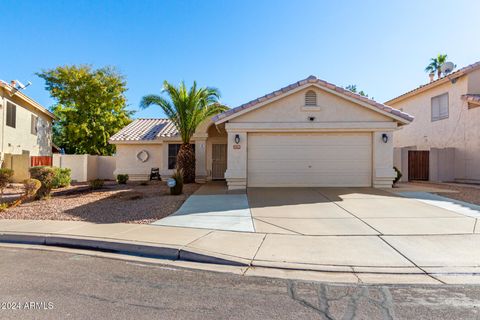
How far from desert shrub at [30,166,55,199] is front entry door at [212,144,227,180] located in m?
9.10

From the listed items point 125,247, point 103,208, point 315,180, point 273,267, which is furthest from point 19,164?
point 273,267

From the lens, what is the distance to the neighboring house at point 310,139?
44.1 ft

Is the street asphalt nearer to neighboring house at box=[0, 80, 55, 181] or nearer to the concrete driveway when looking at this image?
the concrete driveway

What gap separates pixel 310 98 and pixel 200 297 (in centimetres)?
1129

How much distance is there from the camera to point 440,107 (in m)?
19.4

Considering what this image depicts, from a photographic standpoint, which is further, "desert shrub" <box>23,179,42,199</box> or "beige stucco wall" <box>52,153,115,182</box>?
"beige stucco wall" <box>52,153,115,182</box>

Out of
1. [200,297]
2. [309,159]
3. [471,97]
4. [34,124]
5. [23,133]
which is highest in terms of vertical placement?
[471,97]

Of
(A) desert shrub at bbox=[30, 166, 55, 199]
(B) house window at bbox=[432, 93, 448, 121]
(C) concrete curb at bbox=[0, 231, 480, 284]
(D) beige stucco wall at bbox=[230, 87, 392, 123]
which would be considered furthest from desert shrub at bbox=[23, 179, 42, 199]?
(B) house window at bbox=[432, 93, 448, 121]

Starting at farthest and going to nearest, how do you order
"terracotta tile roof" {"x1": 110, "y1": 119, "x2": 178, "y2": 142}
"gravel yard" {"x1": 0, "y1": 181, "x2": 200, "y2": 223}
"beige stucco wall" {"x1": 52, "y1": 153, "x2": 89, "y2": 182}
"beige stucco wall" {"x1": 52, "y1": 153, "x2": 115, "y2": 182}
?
1. "beige stucco wall" {"x1": 52, "y1": 153, "x2": 89, "y2": 182}
2. "beige stucco wall" {"x1": 52, "y1": 153, "x2": 115, "y2": 182}
3. "terracotta tile roof" {"x1": 110, "y1": 119, "x2": 178, "y2": 142}
4. "gravel yard" {"x1": 0, "y1": 181, "x2": 200, "y2": 223}

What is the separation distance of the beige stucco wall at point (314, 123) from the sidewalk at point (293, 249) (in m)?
6.74

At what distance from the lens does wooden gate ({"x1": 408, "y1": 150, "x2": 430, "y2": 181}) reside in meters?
18.2

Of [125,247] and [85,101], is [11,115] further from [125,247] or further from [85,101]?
[125,247]

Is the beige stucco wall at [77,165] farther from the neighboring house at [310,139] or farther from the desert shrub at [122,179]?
the neighboring house at [310,139]

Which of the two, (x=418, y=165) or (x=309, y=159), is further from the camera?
(x=418, y=165)
